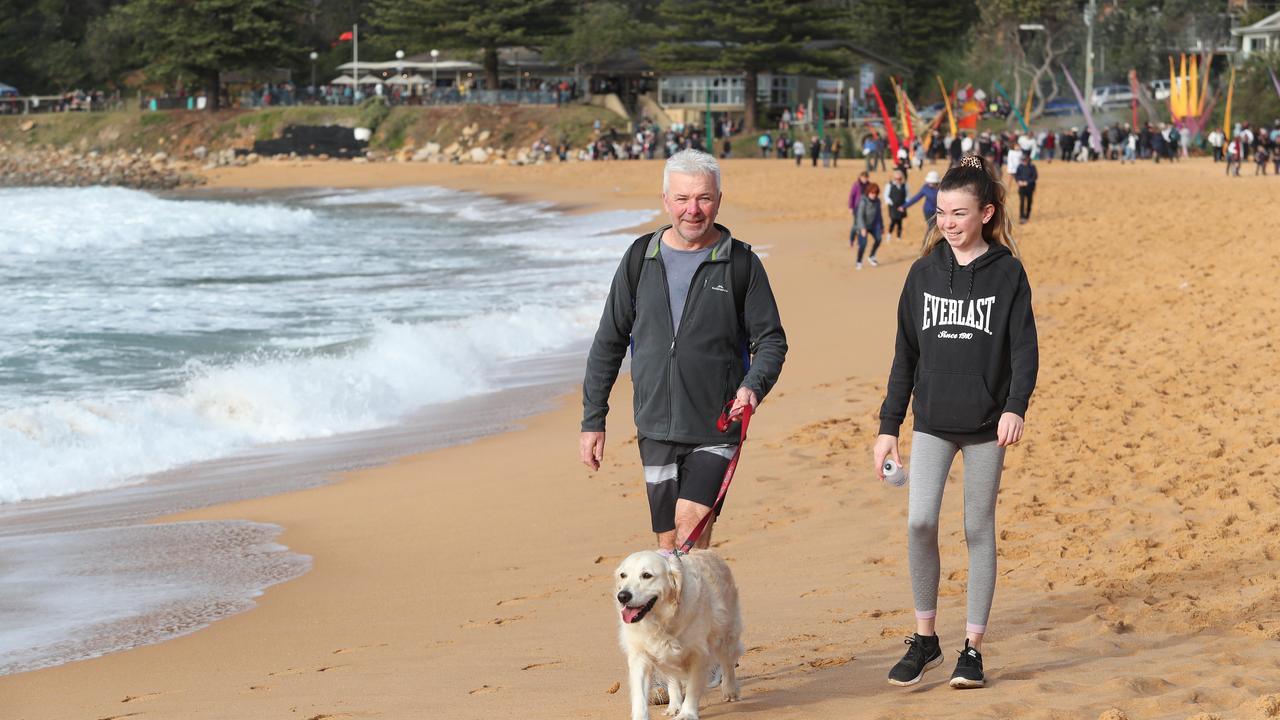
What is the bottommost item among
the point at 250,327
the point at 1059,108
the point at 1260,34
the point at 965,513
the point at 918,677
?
the point at 250,327

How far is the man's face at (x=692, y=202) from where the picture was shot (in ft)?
14.8

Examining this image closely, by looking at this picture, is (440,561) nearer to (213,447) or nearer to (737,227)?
(213,447)

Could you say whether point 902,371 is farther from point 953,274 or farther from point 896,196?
point 896,196

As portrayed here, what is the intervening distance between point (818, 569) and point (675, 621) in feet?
8.73

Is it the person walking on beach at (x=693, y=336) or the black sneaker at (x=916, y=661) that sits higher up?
the person walking on beach at (x=693, y=336)

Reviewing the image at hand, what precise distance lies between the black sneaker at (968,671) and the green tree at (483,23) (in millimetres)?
67229

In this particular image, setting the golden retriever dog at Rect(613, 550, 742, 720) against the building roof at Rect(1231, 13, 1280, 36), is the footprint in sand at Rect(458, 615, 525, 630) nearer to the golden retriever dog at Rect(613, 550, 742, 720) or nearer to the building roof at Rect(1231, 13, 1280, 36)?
the golden retriever dog at Rect(613, 550, 742, 720)

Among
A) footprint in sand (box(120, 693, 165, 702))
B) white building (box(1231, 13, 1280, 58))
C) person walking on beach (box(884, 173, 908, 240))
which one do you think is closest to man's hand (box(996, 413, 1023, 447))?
footprint in sand (box(120, 693, 165, 702))

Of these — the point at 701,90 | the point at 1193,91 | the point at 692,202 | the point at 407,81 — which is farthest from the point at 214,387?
the point at 407,81

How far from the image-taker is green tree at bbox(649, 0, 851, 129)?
62312 millimetres

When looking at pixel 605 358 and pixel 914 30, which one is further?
pixel 914 30

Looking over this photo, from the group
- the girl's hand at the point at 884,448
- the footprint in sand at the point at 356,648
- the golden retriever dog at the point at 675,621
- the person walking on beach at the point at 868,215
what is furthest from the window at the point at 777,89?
the golden retriever dog at the point at 675,621

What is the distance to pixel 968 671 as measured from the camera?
470 cm

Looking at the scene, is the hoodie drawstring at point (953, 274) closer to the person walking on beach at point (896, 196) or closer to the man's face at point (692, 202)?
the man's face at point (692, 202)
